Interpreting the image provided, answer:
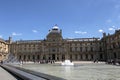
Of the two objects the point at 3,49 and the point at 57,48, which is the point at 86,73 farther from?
the point at 57,48

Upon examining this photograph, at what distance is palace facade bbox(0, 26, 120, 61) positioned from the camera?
11144cm

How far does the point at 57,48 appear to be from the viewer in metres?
114

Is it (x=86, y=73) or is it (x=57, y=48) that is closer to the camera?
(x=86, y=73)

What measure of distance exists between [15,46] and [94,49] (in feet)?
146

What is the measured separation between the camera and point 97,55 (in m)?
111

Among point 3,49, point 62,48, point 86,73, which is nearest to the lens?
point 86,73

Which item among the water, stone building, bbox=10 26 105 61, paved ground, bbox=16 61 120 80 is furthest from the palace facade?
the water

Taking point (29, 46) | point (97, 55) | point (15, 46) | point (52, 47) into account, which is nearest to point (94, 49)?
point (97, 55)

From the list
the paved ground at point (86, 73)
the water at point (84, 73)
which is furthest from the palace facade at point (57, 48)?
the water at point (84, 73)

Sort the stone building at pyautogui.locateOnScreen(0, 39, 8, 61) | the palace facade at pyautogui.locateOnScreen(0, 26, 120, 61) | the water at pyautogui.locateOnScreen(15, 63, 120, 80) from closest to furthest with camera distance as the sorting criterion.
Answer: the water at pyautogui.locateOnScreen(15, 63, 120, 80) < the stone building at pyautogui.locateOnScreen(0, 39, 8, 61) < the palace facade at pyautogui.locateOnScreen(0, 26, 120, 61)

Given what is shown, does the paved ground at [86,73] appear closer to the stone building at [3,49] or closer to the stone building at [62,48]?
the stone building at [3,49]

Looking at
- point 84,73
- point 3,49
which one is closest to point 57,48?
point 3,49

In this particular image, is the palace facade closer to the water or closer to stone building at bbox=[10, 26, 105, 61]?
stone building at bbox=[10, 26, 105, 61]

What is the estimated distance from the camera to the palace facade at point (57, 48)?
111m
